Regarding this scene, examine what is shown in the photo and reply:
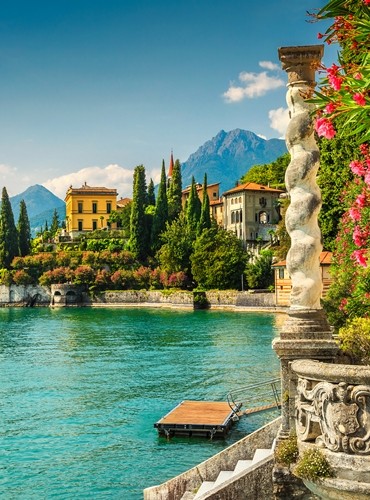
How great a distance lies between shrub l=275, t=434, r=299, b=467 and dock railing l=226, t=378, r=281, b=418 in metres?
13.2

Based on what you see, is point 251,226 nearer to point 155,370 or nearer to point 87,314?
point 87,314

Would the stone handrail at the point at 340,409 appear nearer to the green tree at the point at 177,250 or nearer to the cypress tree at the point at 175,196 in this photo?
the green tree at the point at 177,250

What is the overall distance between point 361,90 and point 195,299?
230ft

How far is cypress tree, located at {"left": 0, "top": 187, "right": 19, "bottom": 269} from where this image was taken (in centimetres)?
9138

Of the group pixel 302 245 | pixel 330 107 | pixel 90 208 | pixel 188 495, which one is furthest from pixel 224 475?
pixel 90 208

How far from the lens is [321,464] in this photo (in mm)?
5531

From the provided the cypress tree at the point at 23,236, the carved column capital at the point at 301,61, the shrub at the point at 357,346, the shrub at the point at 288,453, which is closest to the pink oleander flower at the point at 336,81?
the carved column capital at the point at 301,61

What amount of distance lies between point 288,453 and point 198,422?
12.9 m

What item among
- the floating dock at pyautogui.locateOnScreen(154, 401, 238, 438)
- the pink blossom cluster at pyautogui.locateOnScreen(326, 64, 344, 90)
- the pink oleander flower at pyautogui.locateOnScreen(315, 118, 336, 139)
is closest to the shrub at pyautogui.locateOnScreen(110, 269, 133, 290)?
the floating dock at pyautogui.locateOnScreen(154, 401, 238, 438)

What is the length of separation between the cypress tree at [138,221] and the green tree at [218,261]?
11.3 meters

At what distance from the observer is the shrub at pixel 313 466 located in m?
5.49

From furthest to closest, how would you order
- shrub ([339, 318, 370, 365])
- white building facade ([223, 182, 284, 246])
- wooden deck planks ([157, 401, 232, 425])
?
white building facade ([223, 182, 284, 246]), wooden deck planks ([157, 401, 232, 425]), shrub ([339, 318, 370, 365])

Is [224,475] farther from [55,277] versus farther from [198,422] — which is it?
[55,277]

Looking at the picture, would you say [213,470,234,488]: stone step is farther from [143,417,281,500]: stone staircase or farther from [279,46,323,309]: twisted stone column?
[279,46,323,309]: twisted stone column
